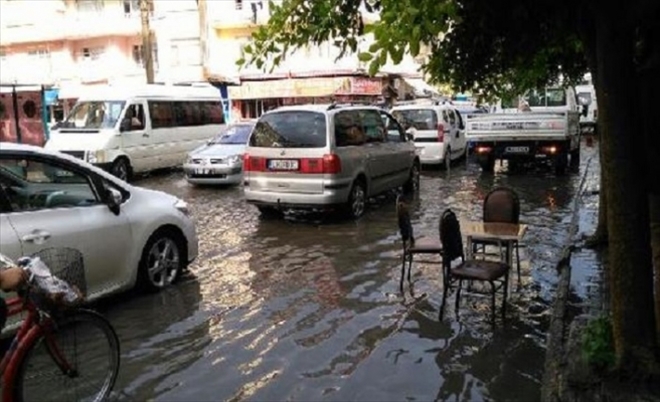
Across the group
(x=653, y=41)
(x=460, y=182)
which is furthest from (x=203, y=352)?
(x=460, y=182)

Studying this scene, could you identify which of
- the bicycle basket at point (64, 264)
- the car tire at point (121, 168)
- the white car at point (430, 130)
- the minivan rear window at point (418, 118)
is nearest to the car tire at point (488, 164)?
Result: the white car at point (430, 130)

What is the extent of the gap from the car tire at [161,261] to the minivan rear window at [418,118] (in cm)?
1154

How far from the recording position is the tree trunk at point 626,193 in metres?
4.15

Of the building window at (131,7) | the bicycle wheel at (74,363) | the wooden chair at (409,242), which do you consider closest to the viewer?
the bicycle wheel at (74,363)

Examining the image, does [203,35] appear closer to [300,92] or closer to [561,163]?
[300,92]

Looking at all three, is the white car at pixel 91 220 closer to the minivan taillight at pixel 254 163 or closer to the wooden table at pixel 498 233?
the wooden table at pixel 498 233

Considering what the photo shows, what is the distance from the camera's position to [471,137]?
17.8 metres

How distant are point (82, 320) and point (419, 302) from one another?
11.2 feet

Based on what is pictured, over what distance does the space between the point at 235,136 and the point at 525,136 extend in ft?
24.2

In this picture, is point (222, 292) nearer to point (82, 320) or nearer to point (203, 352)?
point (203, 352)

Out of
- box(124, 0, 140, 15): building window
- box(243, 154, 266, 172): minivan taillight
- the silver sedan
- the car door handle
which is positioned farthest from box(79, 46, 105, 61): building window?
the car door handle

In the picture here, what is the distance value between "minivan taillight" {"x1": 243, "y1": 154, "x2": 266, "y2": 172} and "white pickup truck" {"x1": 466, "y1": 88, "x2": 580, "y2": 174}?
8.04 meters

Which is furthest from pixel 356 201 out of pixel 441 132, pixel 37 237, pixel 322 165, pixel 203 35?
pixel 203 35

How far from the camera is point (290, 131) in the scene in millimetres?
11086
